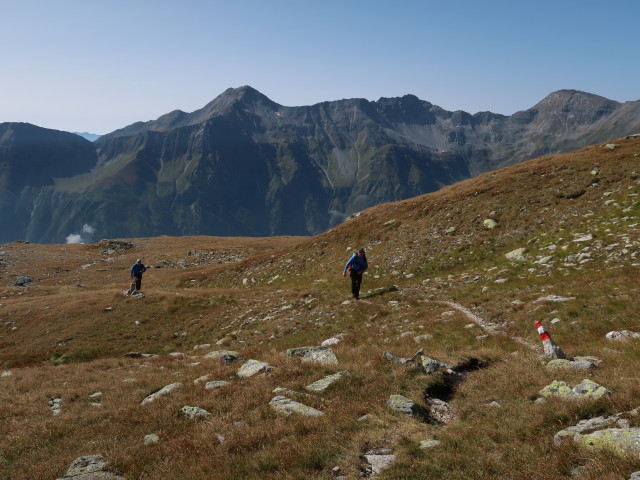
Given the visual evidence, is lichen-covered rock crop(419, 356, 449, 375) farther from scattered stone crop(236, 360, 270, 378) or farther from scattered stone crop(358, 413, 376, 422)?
scattered stone crop(236, 360, 270, 378)

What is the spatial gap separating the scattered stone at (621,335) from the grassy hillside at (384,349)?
18.1 inches

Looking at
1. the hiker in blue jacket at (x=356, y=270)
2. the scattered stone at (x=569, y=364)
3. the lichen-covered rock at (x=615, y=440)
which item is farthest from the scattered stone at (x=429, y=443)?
the hiker in blue jacket at (x=356, y=270)

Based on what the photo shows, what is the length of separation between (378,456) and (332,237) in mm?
40866

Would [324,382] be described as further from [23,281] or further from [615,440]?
[23,281]

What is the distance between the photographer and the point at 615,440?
6.51 metres

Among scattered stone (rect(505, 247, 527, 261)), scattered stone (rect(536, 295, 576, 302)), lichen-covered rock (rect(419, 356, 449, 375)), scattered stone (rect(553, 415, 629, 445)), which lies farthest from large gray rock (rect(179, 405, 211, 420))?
scattered stone (rect(505, 247, 527, 261))

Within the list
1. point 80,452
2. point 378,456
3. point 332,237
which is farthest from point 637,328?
point 332,237

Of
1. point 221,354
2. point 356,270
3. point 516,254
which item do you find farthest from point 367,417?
point 516,254

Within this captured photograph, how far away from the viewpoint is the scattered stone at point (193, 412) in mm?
10516

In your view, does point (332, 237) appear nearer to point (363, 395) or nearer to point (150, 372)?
point (150, 372)

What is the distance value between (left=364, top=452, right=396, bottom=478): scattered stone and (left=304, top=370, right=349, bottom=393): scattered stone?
12.1 feet

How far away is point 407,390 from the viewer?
1088cm

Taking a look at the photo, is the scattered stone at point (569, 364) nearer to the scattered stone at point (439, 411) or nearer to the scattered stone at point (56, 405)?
the scattered stone at point (439, 411)

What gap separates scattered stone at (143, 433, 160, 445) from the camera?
30.9 ft
